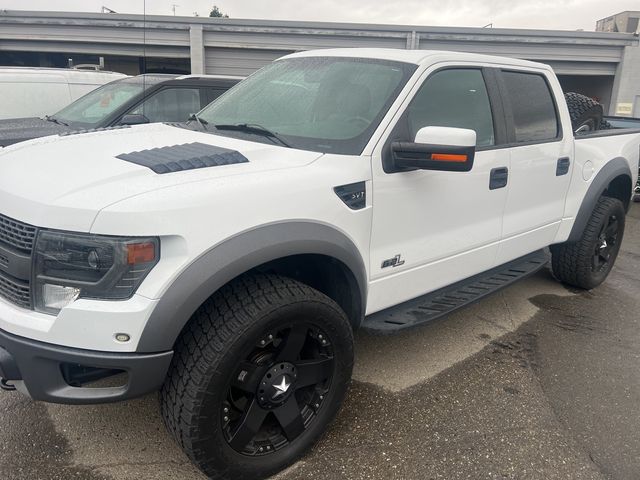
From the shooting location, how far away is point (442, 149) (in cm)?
247

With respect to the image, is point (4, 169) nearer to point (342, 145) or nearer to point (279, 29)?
point (342, 145)

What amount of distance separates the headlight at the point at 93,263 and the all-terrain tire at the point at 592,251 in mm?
3771

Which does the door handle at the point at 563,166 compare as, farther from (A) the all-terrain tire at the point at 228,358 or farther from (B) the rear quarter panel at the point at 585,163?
(A) the all-terrain tire at the point at 228,358

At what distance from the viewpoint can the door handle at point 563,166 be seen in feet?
12.8

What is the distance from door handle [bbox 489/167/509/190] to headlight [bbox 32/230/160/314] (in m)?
2.14

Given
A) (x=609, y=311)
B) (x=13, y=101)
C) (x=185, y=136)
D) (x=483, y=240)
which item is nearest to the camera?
(x=185, y=136)

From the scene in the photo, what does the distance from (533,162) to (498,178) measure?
46cm

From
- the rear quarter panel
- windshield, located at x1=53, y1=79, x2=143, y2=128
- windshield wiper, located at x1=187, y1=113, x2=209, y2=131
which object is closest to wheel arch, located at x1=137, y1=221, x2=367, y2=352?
windshield wiper, located at x1=187, y1=113, x2=209, y2=131

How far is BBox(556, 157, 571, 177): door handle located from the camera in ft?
12.8

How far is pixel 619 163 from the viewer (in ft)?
14.9

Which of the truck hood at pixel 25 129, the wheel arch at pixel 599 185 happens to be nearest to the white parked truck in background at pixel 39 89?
the truck hood at pixel 25 129

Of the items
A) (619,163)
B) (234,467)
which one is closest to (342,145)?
(234,467)

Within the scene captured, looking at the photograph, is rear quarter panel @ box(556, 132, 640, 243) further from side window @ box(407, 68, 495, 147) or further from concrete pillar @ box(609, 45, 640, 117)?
concrete pillar @ box(609, 45, 640, 117)

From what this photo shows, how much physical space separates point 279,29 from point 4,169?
12.8 m
